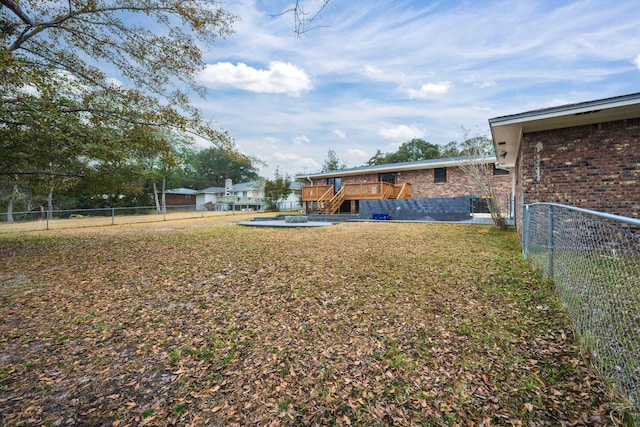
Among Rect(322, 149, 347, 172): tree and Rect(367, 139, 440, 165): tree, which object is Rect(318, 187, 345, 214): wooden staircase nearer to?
Rect(367, 139, 440, 165): tree

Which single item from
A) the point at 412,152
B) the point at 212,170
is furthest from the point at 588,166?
the point at 212,170

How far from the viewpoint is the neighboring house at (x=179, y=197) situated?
43938mm

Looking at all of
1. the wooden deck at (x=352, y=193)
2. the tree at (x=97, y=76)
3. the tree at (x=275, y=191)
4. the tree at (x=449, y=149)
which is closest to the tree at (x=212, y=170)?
the tree at (x=275, y=191)

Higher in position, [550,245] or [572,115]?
[572,115]

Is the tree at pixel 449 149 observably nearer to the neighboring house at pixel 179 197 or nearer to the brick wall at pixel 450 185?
the brick wall at pixel 450 185

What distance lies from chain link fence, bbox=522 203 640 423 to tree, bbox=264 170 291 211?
26.9 metres

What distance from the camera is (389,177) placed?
836 inches

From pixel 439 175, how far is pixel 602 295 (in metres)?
17.3

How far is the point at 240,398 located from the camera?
2.18 metres

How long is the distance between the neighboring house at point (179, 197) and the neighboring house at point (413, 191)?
30.3 metres

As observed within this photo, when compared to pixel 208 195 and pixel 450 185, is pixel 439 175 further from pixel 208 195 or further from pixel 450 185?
pixel 208 195

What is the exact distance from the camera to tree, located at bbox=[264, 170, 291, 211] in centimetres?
3033

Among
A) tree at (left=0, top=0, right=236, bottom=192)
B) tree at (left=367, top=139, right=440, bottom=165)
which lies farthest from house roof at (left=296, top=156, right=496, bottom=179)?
tree at (left=367, top=139, right=440, bottom=165)

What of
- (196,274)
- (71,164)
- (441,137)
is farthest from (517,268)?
(441,137)
